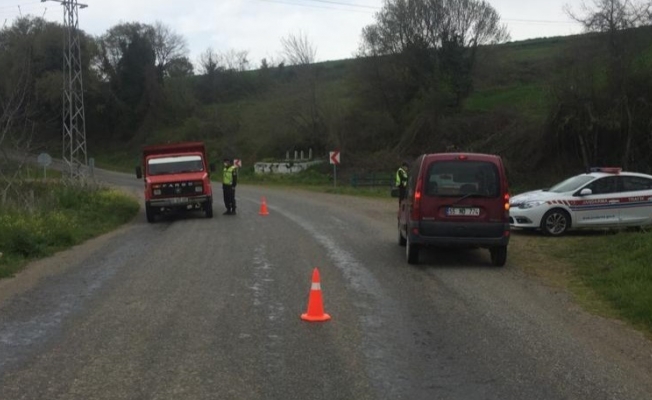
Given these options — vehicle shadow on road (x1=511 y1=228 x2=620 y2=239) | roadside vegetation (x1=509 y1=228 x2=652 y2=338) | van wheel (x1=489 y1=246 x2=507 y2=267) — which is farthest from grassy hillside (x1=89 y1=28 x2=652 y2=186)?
van wheel (x1=489 y1=246 x2=507 y2=267)

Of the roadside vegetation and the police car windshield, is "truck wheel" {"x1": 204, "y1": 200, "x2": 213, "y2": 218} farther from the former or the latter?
the police car windshield

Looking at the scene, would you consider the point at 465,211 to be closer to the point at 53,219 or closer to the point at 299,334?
the point at 299,334

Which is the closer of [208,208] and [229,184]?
[208,208]

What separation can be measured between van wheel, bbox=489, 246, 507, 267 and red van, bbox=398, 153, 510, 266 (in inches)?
0.7

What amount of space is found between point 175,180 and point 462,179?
1397 centimetres

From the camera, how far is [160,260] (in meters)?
13.4

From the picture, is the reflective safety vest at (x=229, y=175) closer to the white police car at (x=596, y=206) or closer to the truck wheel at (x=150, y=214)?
the truck wheel at (x=150, y=214)

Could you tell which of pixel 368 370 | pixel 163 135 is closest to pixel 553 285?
pixel 368 370

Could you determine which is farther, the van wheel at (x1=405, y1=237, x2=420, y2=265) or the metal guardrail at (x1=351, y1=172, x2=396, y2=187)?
the metal guardrail at (x1=351, y1=172, x2=396, y2=187)

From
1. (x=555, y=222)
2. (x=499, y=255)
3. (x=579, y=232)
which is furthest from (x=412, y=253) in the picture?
(x=579, y=232)

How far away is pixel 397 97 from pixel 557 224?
3875 centimetres

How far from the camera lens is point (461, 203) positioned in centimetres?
1229

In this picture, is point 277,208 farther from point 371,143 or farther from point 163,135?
point 163,135

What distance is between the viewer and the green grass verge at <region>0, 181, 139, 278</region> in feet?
47.2
